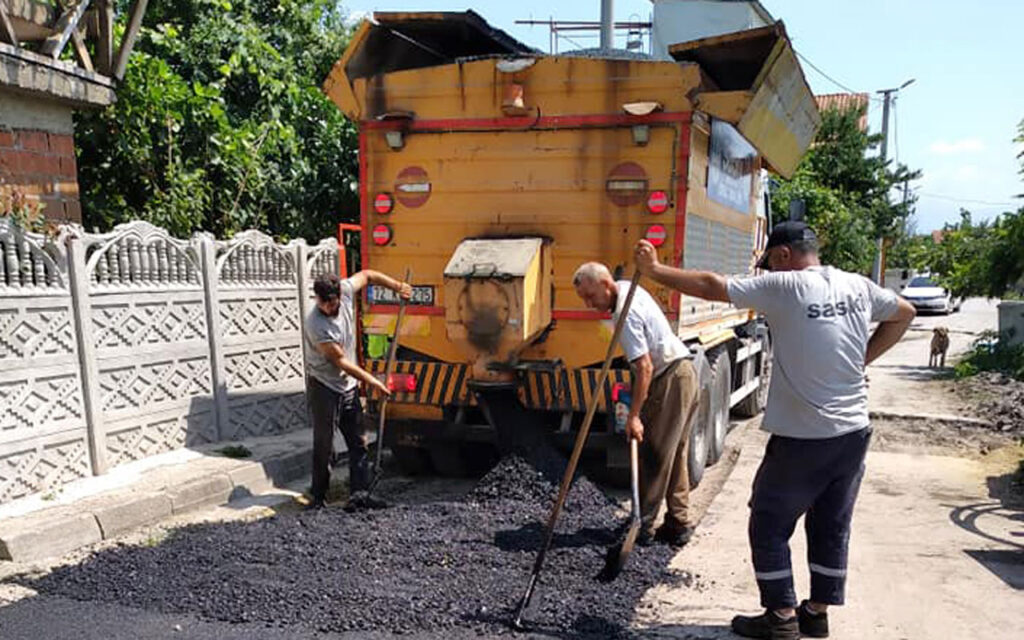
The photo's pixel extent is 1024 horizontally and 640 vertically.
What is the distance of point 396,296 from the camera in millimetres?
5676

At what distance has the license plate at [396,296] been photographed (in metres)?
5.62

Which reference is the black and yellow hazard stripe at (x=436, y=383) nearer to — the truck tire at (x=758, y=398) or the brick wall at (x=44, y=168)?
the brick wall at (x=44, y=168)

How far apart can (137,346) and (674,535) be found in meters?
4.08

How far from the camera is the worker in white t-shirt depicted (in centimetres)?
432

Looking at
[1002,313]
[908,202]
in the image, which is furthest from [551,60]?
[908,202]

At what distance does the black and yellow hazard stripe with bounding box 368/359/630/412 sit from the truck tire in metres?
3.96

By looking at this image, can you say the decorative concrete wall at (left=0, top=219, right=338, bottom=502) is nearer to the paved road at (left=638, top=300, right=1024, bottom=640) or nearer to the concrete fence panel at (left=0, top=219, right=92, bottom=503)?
the concrete fence panel at (left=0, top=219, right=92, bottom=503)

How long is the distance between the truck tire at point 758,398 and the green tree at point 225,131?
541 centimetres

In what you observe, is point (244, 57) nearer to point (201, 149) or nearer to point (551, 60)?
point (201, 149)

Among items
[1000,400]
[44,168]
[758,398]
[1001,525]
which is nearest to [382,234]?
[44,168]

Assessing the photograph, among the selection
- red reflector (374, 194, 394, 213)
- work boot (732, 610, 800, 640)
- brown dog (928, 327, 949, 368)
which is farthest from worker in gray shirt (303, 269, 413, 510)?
brown dog (928, 327, 949, 368)

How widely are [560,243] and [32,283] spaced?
3516 mm

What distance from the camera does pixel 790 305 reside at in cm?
326

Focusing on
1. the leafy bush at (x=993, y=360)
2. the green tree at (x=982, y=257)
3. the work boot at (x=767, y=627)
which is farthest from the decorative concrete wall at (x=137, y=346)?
the leafy bush at (x=993, y=360)
